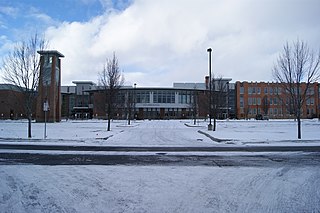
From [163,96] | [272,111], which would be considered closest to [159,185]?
[163,96]

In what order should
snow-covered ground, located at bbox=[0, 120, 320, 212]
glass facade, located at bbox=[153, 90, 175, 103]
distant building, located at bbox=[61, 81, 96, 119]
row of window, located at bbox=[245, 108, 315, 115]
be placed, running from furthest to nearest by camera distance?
distant building, located at bbox=[61, 81, 96, 119] → row of window, located at bbox=[245, 108, 315, 115] → glass facade, located at bbox=[153, 90, 175, 103] → snow-covered ground, located at bbox=[0, 120, 320, 212]

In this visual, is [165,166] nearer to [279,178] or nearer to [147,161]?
[147,161]

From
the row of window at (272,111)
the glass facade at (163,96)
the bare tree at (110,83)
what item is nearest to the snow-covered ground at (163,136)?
the bare tree at (110,83)

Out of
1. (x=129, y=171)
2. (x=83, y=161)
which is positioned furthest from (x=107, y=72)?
(x=129, y=171)

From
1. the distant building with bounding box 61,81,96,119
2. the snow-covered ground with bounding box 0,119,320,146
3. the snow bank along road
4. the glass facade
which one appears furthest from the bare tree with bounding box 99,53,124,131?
the distant building with bounding box 61,81,96,119

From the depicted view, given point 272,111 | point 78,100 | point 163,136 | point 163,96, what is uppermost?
point 163,96

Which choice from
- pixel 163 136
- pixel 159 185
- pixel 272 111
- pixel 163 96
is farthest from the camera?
pixel 272 111

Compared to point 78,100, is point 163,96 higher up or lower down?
higher up

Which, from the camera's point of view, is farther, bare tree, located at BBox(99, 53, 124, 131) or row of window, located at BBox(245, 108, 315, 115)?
row of window, located at BBox(245, 108, 315, 115)

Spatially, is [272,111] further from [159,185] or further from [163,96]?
[159,185]

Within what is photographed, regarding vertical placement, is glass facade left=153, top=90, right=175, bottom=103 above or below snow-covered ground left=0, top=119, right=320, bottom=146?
above

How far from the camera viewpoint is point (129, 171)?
8.72 metres

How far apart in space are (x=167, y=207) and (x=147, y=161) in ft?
17.7

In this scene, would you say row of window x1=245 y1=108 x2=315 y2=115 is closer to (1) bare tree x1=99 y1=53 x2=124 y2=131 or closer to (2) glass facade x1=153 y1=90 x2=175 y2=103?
(2) glass facade x1=153 y1=90 x2=175 y2=103
